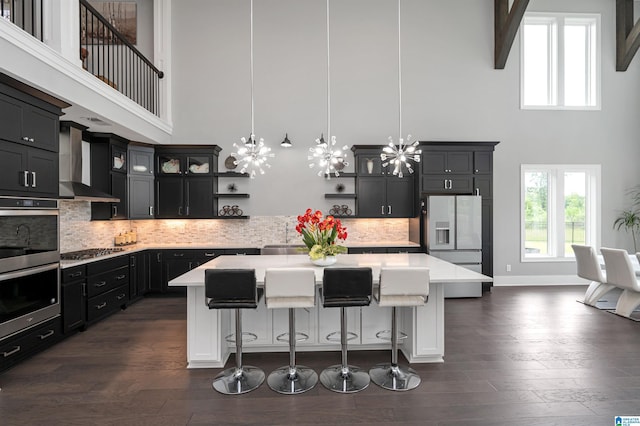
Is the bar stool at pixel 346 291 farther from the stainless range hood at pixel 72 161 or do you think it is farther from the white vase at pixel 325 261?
the stainless range hood at pixel 72 161

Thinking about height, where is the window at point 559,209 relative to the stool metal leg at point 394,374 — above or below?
above

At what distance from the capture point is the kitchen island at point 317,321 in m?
3.45

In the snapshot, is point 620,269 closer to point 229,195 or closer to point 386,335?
point 386,335

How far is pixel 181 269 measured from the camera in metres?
6.31

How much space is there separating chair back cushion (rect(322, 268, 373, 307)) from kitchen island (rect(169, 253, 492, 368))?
23 centimetres

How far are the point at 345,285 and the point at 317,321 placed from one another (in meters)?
0.97

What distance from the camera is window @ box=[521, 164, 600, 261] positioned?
729cm

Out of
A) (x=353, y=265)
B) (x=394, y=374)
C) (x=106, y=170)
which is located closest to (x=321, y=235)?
(x=353, y=265)

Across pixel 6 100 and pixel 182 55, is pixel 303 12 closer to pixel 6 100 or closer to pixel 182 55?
pixel 182 55

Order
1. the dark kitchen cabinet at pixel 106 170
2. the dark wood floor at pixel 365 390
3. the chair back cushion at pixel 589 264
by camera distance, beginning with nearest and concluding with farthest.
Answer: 1. the dark wood floor at pixel 365 390
2. the chair back cushion at pixel 589 264
3. the dark kitchen cabinet at pixel 106 170

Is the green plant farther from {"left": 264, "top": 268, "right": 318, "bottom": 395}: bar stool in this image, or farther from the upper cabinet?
the upper cabinet

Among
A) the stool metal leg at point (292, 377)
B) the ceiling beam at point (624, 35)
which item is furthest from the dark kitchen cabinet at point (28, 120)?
the ceiling beam at point (624, 35)

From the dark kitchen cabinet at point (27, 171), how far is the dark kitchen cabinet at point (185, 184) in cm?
258

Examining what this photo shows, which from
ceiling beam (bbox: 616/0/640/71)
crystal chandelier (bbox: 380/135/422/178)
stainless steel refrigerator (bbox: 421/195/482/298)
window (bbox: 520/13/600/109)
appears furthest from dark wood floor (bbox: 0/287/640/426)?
ceiling beam (bbox: 616/0/640/71)
